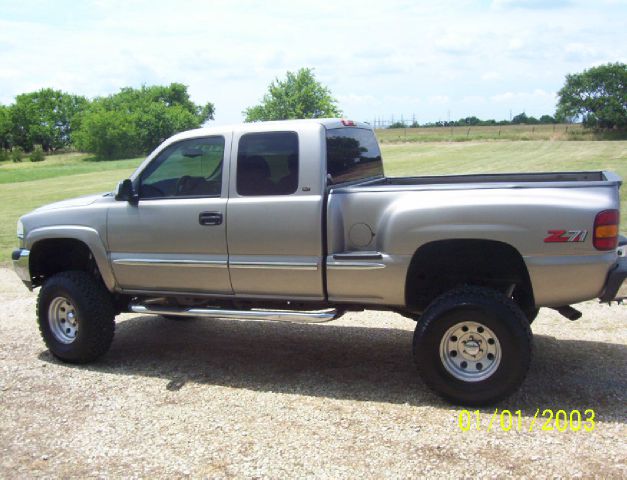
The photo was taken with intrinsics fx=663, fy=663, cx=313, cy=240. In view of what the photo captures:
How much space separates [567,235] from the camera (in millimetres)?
4246

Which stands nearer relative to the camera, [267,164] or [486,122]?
[267,164]

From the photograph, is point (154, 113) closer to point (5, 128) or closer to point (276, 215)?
point (5, 128)

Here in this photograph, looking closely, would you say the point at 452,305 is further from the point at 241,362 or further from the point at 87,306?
the point at 87,306

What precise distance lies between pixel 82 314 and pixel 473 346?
3.28 metres

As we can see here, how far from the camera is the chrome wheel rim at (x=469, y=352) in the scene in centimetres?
451

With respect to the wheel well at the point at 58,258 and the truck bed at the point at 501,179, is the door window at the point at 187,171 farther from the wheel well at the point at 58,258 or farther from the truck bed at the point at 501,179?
the truck bed at the point at 501,179

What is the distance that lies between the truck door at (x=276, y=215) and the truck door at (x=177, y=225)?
0.40ft

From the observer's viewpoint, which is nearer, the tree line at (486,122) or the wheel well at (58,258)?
the wheel well at (58,258)

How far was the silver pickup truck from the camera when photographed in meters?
4.35

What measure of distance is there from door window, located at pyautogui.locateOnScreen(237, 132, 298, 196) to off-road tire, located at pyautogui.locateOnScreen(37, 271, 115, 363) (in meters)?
1.66

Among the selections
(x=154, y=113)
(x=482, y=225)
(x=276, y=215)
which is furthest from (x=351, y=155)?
(x=154, y=113)

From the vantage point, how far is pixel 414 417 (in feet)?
14.6
